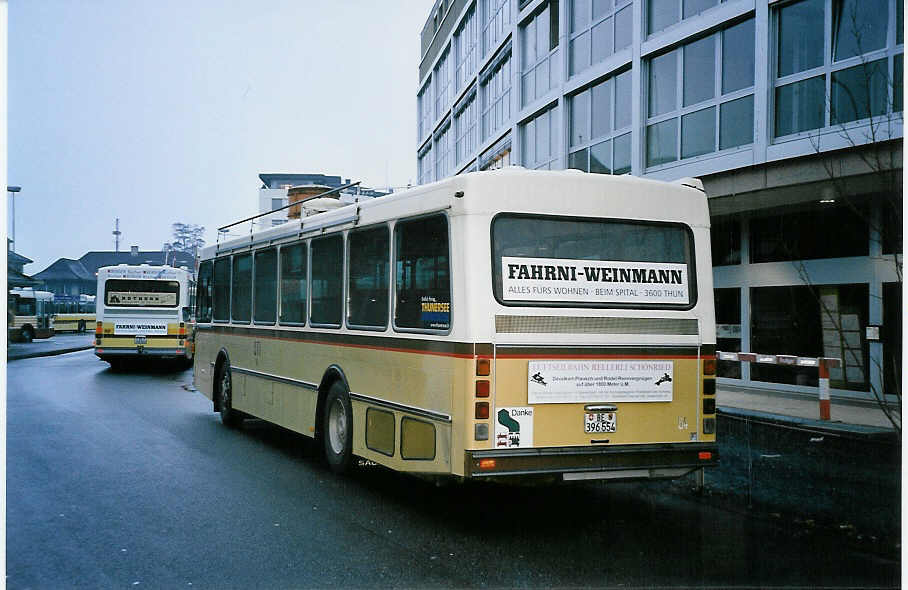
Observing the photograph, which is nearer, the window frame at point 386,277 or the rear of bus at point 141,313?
the window frame at point 386,277

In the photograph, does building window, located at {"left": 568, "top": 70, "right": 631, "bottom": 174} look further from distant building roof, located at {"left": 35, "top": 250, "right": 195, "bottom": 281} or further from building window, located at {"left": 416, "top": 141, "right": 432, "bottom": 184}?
distant building roof, located at {"left": 35, "top": 250, "right": 195, "bottom": 281}

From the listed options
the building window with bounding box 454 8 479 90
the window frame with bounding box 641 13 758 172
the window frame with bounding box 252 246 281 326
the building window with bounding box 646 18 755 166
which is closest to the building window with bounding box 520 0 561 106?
the window frame with bounding box 641 13 758 172

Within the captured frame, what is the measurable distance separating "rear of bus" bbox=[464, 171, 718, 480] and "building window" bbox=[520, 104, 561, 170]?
14.9 meters

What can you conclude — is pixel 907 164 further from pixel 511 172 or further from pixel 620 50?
pixel 620 50

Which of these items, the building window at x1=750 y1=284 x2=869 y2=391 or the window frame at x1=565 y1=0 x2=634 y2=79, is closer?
the building window at x1=750 y1=284 x2=869 y2=391

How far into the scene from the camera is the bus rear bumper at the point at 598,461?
6582mm

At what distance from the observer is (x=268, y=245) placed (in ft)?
37.1

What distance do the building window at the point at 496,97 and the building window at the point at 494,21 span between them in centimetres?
83

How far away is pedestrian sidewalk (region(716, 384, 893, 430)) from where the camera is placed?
12781mm

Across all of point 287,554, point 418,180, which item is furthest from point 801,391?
point 418,180

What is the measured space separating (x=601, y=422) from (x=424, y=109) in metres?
38.9

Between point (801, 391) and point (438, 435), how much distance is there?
11327mm

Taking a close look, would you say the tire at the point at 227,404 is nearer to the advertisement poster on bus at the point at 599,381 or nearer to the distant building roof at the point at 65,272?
the advertisement poster on bus at the point at 599,381

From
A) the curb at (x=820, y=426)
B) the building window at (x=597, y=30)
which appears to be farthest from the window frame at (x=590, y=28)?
the curb at (x=820, y=426)
